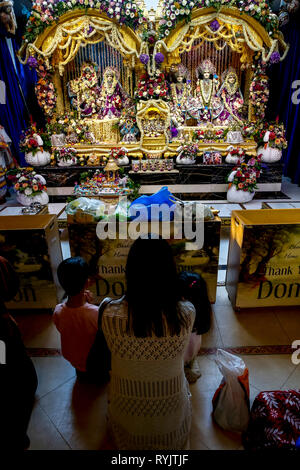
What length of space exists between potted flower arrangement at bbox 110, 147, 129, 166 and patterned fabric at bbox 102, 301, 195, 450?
5.52m

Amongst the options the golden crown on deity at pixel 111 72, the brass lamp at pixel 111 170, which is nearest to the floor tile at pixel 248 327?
the brass lamp at pixel 111 170

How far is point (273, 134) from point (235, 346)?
529 centimetres

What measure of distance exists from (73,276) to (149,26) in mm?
6583

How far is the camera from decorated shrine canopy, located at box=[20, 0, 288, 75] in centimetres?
629

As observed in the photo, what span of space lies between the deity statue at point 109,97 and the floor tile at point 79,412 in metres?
6.68

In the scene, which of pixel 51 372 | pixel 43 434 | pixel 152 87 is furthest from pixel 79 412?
pixel 152 87

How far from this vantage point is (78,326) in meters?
2.05

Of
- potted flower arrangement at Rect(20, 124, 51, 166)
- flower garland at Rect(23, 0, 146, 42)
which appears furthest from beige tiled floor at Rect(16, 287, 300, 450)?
flower garland at Rect(23, 0, 146, 42)

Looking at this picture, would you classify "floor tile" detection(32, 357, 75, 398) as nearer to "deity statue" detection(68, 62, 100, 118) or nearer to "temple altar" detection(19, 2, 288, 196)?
"temple altar" detection(19, 2, 288, 196)

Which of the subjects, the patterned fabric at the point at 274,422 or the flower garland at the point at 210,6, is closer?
the patterned fabric at the point at 274,422

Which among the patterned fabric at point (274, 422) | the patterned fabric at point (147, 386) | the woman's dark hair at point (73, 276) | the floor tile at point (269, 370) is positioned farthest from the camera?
the floor tile at point (269, 370)

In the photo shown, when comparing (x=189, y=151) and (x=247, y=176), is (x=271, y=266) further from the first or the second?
(x=189, y=151)

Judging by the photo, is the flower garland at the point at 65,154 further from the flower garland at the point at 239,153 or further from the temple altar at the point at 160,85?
the flower garland at the point at 239,153

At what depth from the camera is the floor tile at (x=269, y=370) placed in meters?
2.27
